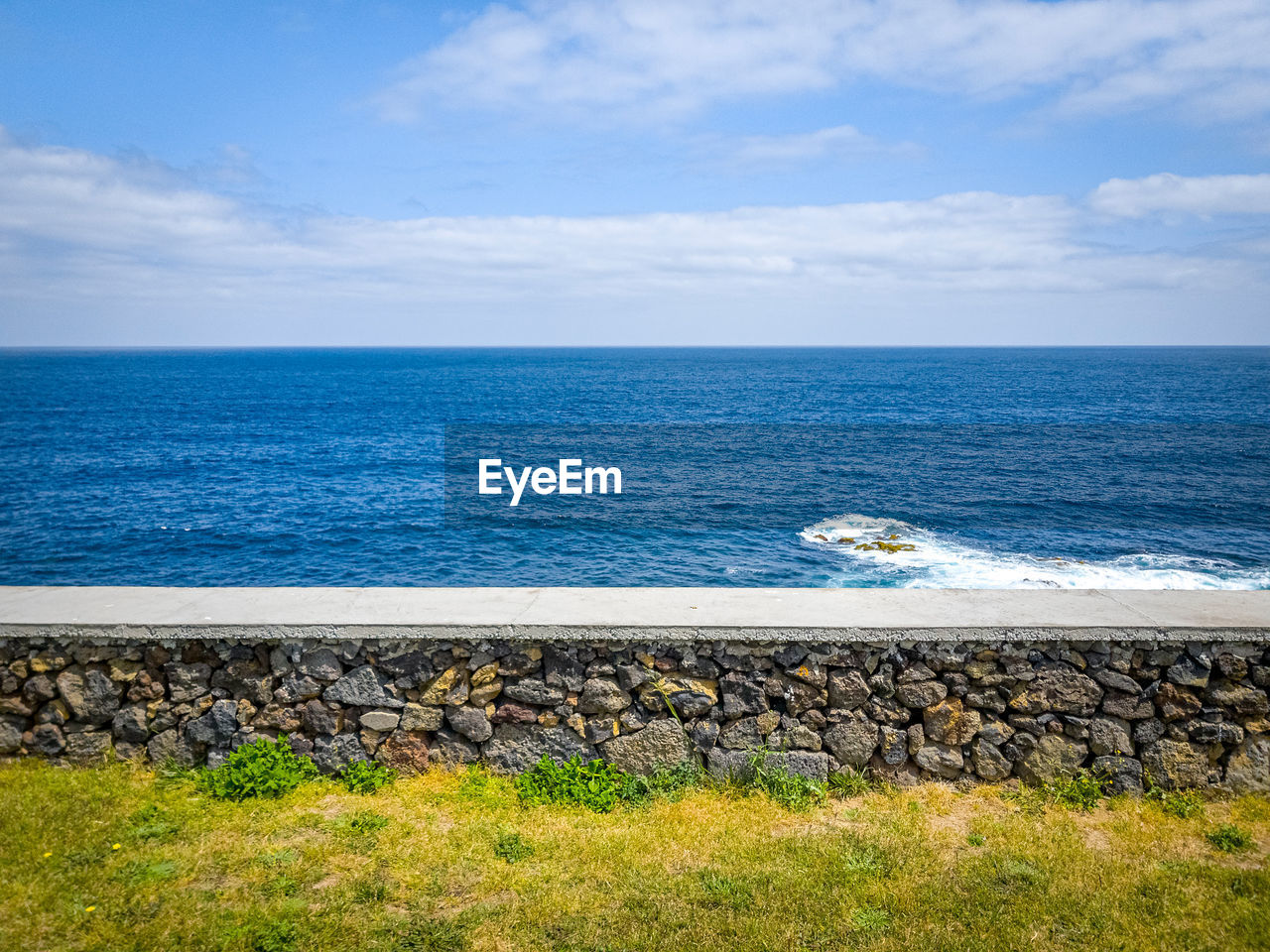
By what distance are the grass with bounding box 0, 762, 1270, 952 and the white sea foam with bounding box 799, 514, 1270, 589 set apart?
21.5 m

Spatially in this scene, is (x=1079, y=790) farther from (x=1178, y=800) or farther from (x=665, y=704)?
(x=665, y=704)

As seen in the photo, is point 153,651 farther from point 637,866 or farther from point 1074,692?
point 1074,692

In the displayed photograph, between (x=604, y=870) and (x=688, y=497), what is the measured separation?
132ft

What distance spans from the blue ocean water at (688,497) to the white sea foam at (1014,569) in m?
0.16

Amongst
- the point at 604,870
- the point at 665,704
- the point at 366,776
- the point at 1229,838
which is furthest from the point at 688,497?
the point at 604,870

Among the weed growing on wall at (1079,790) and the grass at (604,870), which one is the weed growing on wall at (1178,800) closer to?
the grass at (604,870)

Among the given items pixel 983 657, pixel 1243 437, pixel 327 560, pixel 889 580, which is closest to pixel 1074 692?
pixel 983 657

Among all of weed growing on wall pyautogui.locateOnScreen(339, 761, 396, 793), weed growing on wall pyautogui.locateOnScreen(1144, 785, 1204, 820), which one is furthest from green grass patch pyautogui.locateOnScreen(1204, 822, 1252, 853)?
weed growing on wall pyautogui.locateOnScreen(339, 761, 396, 793)

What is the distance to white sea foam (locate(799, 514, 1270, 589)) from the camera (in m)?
28.3

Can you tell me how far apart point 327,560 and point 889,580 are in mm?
23441

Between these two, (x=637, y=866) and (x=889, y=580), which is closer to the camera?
(x=637, y=866)

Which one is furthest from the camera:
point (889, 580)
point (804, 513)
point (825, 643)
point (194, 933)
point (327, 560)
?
point (804, 513)

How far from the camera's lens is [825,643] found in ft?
22.7

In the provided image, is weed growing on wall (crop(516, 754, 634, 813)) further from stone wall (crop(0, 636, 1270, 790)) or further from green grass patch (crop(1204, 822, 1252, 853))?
green grass patch (crop(1204, 822, 1252, 853))
